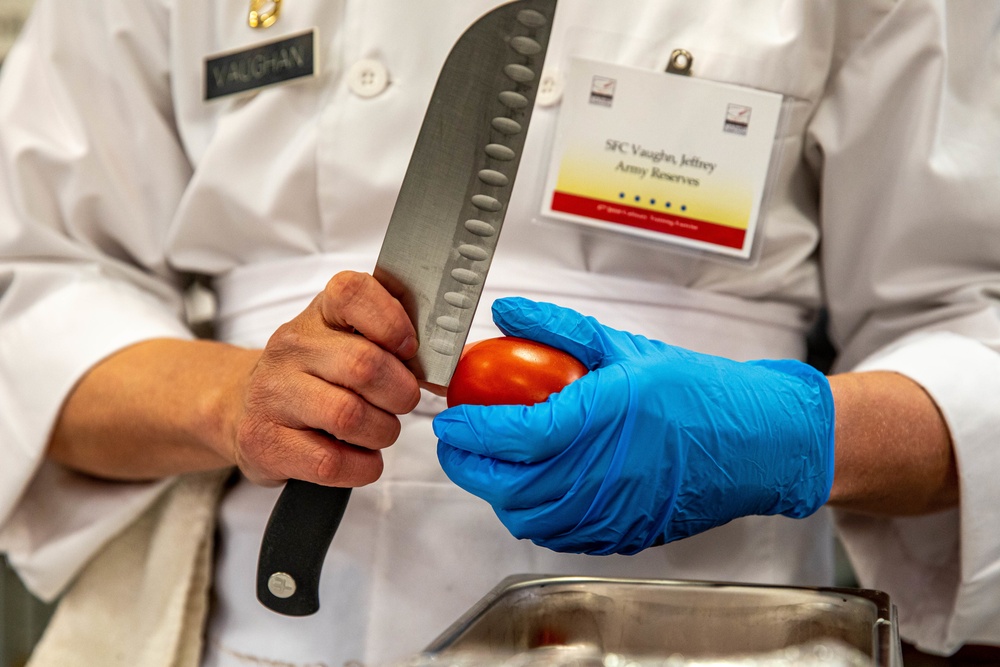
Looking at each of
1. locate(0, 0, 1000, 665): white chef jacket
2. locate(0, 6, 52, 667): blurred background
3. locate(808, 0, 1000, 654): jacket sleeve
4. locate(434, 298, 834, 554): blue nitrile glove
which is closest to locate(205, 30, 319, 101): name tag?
locate(0, 0, 1000, 665): white chef jacket

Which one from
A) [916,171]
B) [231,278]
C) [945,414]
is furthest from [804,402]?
[231,278]

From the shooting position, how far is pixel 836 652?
23.0 inches

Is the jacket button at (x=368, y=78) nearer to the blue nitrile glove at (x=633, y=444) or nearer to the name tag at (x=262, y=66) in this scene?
the name tag at (x=262, y=66)

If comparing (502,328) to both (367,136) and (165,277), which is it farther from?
(165,277)

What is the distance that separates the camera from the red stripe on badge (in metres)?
0.83

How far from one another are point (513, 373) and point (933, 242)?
0.48 metres

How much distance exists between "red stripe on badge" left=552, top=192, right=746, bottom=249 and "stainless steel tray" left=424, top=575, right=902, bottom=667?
328mm

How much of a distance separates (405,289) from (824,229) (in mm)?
493

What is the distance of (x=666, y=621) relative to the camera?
65cm

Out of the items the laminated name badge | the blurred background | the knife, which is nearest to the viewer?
the knife

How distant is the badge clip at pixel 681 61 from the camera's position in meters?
0.83

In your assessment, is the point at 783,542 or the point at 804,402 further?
the point at 783,542

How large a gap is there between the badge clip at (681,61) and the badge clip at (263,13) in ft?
1.28

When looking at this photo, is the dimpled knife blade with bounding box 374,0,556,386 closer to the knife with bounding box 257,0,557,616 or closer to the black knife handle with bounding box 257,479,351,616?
the knife with bounding box 257,0,557,616
